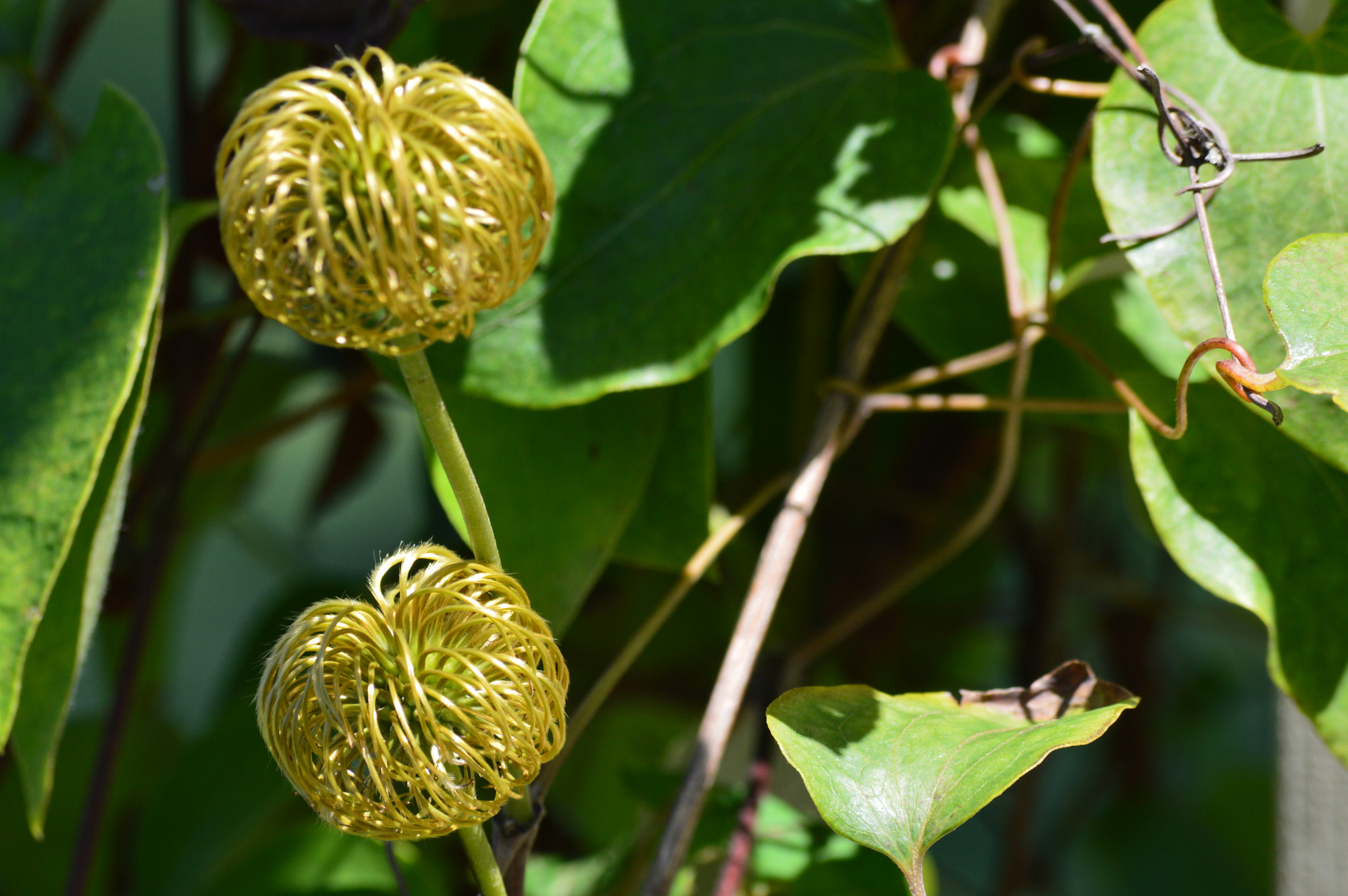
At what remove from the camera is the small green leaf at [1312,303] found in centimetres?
21

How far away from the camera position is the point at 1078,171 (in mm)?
386

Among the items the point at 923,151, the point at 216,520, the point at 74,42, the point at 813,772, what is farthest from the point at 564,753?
the point at 216,520

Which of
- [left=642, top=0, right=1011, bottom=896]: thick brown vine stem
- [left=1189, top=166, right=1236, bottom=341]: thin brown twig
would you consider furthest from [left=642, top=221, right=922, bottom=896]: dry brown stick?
[left=1189, top=166, right=1236, bottom=341]: thin brown twig

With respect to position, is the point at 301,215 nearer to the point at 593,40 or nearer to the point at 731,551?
the point at 593,40

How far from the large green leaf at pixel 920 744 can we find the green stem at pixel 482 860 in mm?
64

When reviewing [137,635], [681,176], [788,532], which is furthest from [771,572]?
[137,635]

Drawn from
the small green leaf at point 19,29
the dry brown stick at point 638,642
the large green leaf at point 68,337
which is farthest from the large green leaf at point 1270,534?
the small green leaf at point 19,29

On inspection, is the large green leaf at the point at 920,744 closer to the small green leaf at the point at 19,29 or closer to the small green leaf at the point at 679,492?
the small green leaf at the point at 679,492

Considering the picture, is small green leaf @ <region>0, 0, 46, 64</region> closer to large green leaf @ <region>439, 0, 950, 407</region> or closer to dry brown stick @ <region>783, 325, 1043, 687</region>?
large green leaf @ <region>439, 0, 950, 407</region>

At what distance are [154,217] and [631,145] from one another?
0.14 m

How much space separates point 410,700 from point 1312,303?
20cm

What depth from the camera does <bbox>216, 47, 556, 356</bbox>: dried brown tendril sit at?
0.55 ft

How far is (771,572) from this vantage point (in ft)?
1.00

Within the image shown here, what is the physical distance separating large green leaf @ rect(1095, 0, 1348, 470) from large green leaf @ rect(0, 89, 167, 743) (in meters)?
0.26
